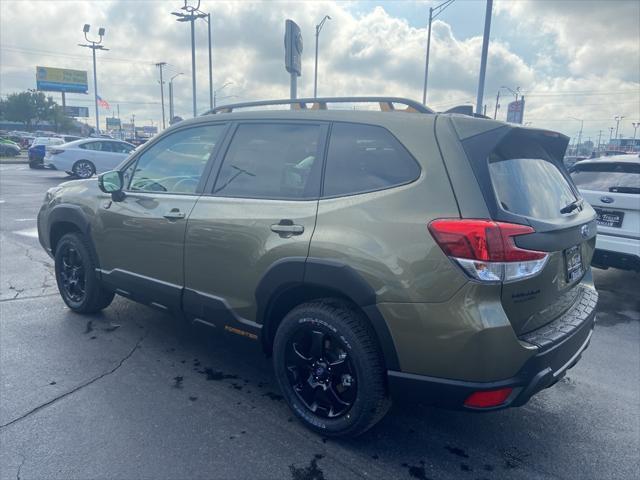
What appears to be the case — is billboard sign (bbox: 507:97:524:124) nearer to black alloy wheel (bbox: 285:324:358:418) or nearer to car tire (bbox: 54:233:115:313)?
car tire (bbox: 54:233:115:313)

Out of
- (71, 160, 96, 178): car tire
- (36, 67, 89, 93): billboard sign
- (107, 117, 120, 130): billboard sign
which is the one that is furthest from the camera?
(107, 117, 120, 130): billboard sign

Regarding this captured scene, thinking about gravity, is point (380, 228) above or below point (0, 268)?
above

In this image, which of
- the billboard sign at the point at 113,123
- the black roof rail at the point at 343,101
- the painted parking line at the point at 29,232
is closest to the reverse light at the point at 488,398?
the black roof rail at the point at 343,101

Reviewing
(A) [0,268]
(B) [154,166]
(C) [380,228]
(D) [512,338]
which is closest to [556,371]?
(D) [512,338]

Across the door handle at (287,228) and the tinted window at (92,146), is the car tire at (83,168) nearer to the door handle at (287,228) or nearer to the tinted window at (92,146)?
the tinted window at (92,146)

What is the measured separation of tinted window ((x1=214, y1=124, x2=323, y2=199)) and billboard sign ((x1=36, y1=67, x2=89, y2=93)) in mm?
85758

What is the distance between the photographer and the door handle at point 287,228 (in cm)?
269

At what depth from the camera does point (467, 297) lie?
2.17 metres

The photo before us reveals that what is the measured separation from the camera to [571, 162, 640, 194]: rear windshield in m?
5.10

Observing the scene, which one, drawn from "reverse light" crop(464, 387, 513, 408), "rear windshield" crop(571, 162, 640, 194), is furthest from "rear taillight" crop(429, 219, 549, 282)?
"rear windshield" crop(571, 162, 640, 194)

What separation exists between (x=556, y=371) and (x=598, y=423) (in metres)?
0.95

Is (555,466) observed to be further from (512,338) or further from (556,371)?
(512,338)

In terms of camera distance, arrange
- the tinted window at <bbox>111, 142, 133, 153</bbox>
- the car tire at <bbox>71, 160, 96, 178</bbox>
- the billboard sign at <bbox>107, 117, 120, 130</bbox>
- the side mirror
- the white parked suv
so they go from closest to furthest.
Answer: the side mirror, the white parked suv, the car tire at <bbox>71, 160, 96, 178</bbox>, the tinted window at <bbox>111, 142, 133, 153</bbox>, the billboard sign at <bbox>107, 117, 120, 130</bbox>

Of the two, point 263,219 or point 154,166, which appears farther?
point 154,166
